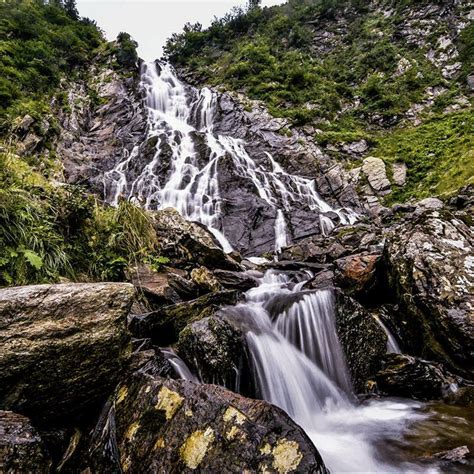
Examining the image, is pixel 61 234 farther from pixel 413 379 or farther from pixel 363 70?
pixel 363 70

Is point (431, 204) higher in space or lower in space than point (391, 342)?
higher

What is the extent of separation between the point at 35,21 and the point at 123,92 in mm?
8220

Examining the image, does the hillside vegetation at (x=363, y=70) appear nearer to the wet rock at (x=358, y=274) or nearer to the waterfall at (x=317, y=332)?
the wet rock at (x=358, y=274)

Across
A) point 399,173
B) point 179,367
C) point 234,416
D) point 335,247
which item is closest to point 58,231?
point 179,367

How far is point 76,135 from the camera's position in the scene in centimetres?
2347

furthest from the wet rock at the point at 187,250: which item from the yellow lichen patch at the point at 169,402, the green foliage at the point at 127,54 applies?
the green foliage at the point at 127,54

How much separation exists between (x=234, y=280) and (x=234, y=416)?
17.1 feet

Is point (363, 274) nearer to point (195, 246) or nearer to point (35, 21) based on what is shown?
point (195, 246)

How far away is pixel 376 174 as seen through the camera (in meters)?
20.4

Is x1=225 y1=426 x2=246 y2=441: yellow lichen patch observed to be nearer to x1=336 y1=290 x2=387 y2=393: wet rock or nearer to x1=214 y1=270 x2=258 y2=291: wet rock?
x1=336 y1=290 x2=387 y2=393: wet rock

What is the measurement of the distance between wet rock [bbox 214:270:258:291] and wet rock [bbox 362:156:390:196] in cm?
1412

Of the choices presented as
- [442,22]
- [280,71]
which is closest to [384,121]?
[280,71]

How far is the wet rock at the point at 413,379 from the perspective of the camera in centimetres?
470

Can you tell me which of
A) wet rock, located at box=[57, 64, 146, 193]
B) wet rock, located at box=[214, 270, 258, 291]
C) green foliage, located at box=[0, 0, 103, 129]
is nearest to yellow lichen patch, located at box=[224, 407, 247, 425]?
wet rock, located at box=[214, 270, 258, 291]
